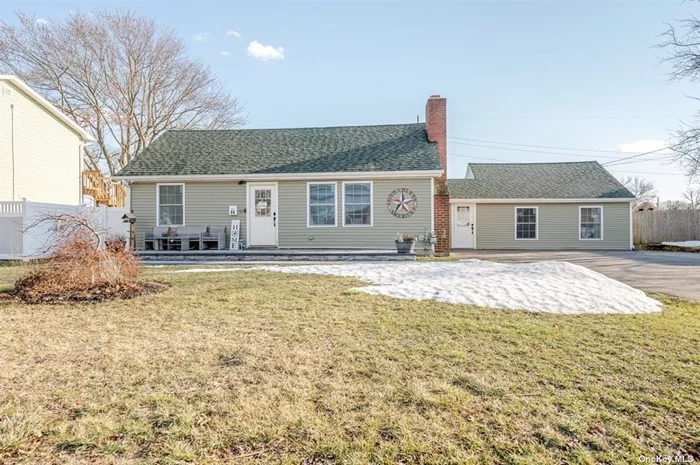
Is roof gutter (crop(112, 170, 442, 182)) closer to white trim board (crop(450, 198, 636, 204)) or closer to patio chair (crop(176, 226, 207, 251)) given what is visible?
patio chair (crop(176, 226, 207, 251))

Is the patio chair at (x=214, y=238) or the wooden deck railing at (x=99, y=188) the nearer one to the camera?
the patio chair at (x=214, y=238)

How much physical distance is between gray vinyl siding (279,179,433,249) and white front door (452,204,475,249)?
248 inches

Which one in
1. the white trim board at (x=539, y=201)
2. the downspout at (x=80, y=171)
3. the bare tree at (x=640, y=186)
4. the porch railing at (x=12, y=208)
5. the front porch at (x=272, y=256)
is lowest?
the front porch at (x=272, y=256)

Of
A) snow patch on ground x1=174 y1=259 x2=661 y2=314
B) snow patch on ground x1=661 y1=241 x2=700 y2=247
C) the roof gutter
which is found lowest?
snow patch on ground x1=174 y1=259 x2=661 y2=314

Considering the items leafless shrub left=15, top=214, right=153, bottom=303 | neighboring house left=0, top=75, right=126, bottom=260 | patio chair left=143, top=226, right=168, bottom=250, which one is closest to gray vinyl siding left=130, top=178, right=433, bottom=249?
patio chair left=143, top=226, right=168, bottom=250

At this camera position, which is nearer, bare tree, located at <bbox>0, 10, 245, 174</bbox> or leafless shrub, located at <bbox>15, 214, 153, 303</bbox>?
leafless shrub, located at <bbox>15, 214, 153, 303</bbox>

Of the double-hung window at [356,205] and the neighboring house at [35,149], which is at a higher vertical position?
the neighboring house at [35,149]

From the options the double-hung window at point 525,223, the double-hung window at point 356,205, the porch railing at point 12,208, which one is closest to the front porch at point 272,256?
the double-hung window at point 356,205

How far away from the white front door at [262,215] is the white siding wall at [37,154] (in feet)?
29.7

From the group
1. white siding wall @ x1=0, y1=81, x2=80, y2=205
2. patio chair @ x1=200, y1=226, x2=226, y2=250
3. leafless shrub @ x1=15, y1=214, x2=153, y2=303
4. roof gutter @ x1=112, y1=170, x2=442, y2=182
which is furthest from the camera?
white siding wall @ x1=0, y1=81, x2=80, y2=205

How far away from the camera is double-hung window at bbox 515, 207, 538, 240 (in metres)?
17.9

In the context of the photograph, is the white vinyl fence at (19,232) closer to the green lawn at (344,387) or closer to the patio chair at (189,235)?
the patio chair at (189,235)

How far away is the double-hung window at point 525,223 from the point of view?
17.9m

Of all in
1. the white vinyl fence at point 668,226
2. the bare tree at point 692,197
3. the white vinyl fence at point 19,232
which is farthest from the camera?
the bare tree at point 692,197
